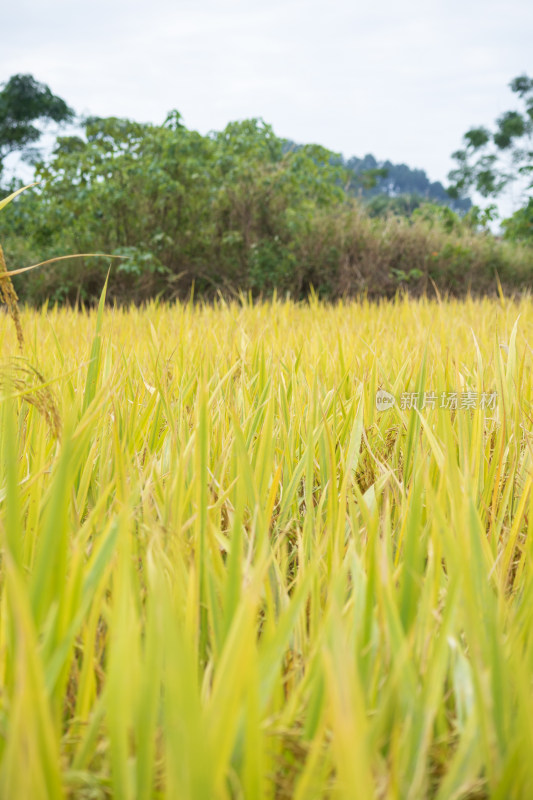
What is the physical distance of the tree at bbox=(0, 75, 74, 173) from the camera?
17.8 m

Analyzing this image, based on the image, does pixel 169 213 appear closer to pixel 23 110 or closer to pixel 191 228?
pixel 191 228

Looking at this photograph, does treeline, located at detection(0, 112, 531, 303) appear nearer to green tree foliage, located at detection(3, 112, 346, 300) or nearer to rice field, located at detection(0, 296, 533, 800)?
green tree foliage, located at detection(3, 112, 346, 300)

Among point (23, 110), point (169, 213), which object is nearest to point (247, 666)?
point (169, 213)

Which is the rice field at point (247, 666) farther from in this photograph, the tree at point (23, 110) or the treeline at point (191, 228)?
the tree at point (23, 110)

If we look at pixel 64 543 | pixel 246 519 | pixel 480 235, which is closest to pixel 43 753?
pixel 64 543

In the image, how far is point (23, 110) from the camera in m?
18.2

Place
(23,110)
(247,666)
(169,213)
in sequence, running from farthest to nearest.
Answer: (23,110)
(169,213)
(247,666)

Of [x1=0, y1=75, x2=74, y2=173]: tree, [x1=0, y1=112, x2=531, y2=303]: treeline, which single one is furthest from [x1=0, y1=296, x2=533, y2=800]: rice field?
[x1=0, y1=75, x2=74, y2=173]: tree

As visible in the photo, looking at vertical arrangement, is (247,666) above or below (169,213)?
below

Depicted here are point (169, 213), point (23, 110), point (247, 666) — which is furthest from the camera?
point (23, 110)

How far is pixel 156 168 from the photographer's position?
5219 mm

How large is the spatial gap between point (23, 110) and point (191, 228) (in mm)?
16030

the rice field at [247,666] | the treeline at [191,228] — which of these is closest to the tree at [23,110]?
the treeline at [191,228]

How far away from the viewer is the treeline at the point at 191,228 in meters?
5.34
